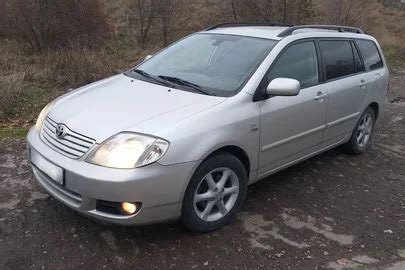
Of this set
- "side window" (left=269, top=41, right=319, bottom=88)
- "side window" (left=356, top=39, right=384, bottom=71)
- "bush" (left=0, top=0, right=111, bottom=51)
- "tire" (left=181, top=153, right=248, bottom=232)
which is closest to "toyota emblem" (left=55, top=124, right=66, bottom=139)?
"tire" (left=181, top=153, right=248, bottom=232)

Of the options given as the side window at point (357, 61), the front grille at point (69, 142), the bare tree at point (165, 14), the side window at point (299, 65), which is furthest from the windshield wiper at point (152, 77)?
the bare tree at point (165, 14)

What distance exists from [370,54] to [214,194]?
3.16 metres

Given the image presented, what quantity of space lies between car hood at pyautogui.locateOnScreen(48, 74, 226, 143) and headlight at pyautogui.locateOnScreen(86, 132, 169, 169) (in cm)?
6

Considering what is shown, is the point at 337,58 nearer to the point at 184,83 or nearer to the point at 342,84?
the point at 342,84

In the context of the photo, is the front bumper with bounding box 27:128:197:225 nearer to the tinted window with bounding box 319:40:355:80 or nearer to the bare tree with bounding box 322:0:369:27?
the tinted window with bounding box 319:40:355:80

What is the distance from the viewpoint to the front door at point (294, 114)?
3.98 m

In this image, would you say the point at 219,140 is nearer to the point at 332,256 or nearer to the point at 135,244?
the point at 135,244

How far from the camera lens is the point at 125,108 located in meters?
3.57

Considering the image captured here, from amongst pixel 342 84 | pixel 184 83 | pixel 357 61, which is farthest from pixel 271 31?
pixel 357 61

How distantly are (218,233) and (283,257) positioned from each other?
549mm

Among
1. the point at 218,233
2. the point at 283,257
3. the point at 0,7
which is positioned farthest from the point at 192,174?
the point at 0,7

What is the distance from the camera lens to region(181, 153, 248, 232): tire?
3.40 m

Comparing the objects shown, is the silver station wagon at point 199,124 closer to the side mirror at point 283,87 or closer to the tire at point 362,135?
the side mirror at point 283,87

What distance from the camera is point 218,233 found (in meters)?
3.68
